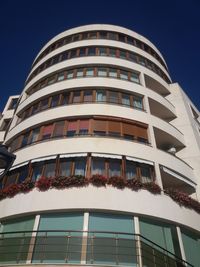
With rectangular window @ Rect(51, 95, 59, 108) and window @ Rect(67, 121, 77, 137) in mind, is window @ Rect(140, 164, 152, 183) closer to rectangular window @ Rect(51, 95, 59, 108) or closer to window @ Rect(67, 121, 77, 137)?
window @ Rect(67, 121, 77, 137)

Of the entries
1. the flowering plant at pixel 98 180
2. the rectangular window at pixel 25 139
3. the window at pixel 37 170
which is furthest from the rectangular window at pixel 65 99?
the flowering plant at pixel 98 180

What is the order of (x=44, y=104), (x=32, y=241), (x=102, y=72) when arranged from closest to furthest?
(x=32, y=241), (x=44, y=104), (x=102, y=72)

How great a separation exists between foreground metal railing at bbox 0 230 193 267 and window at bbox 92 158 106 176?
350 centimetres

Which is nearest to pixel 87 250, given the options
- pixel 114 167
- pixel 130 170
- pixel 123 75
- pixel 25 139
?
pixel 114 167

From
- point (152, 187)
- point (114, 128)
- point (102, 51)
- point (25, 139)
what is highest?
point (102, 51)

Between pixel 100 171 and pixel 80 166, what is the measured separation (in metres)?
1.14

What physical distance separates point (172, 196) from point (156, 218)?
184 centimetres

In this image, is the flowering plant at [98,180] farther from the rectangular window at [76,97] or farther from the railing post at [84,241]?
the rectangular window at [76,97]

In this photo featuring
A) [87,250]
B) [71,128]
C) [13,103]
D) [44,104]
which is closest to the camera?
[87,250]

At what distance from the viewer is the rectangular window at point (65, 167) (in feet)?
46.5

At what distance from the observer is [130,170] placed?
14.5 meters

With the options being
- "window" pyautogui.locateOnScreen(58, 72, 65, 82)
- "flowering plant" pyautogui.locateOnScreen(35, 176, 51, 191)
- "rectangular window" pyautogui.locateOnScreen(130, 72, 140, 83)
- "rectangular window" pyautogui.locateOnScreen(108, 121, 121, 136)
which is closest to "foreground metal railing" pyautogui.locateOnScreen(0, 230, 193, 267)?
"flowering plant" pyautogui.locateOnScreen(35, 176, 51, 191)

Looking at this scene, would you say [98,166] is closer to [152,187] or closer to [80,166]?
[80,166]

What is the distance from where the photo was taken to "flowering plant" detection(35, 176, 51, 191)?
1323 cm
